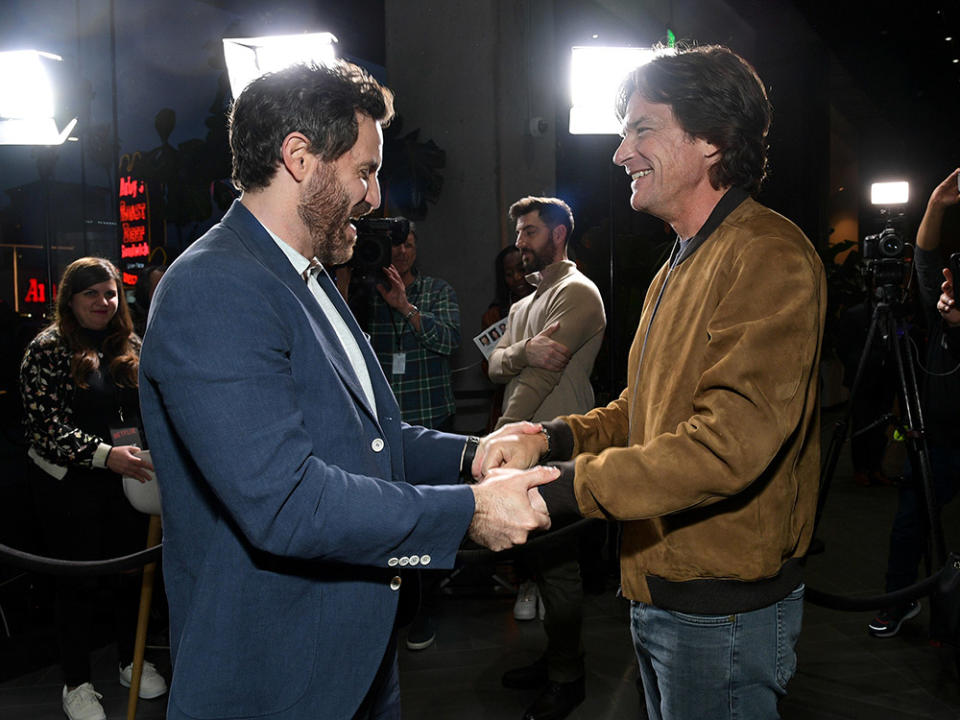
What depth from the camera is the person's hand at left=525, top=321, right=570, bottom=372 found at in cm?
318

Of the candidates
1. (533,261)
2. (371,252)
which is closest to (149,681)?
(371,252)

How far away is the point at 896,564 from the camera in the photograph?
3721 mm

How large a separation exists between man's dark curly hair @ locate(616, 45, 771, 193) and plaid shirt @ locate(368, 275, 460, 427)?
2365 millimetres

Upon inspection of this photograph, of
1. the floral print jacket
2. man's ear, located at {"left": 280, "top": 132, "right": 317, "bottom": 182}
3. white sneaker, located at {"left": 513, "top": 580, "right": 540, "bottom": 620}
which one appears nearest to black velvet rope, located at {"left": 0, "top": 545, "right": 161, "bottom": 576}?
the floral print jacket

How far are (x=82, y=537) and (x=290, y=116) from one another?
2.63 meters

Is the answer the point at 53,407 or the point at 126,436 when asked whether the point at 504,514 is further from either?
the point at 53,407

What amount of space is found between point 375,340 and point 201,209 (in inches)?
71.1

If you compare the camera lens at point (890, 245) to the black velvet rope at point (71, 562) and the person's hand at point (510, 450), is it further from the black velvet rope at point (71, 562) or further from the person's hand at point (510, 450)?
the black velvet rope at point (71, 562)

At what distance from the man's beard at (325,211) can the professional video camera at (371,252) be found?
214 centimetres

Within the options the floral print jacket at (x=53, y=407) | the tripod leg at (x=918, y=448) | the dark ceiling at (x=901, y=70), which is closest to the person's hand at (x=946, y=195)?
the tripod leg at (x=918, y=448)

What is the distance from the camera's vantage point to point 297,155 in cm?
135

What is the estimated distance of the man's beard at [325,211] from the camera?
139 cm

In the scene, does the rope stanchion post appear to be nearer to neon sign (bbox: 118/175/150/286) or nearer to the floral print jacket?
the floral print jacket

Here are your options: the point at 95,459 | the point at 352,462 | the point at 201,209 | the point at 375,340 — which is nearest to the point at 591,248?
the point at 375,340
